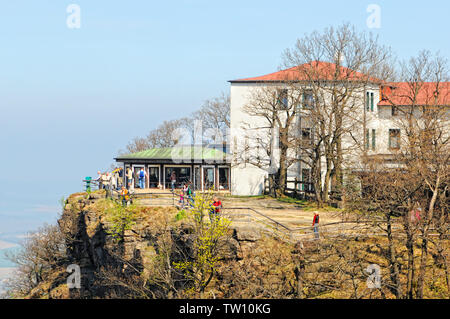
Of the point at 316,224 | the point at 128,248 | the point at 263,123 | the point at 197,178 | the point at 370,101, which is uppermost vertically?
the point at 370,101

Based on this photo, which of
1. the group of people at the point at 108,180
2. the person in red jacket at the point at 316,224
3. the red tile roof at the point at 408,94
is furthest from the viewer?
the red tile roof at the point at 408,94

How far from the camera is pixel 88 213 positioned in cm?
4475

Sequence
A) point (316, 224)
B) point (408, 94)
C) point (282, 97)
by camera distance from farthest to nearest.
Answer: point (408, 94) < point (282, 97) < point (316, 224)

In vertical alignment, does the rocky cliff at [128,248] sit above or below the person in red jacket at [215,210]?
below

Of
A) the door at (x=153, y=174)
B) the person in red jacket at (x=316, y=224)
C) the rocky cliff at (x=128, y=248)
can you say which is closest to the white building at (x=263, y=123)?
the door at (x=153, y=174)

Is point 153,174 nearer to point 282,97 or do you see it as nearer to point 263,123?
point 263,123

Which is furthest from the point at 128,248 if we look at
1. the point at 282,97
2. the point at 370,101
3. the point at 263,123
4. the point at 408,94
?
the point at 408,94

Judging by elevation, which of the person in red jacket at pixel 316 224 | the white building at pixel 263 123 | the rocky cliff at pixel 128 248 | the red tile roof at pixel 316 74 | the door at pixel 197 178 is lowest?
the rocky cliff at pixel 128 248

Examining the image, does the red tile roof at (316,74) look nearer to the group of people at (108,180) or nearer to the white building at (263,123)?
the white building at (263,123)

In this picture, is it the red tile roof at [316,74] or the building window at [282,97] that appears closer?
the red tile roof at [316,74]
